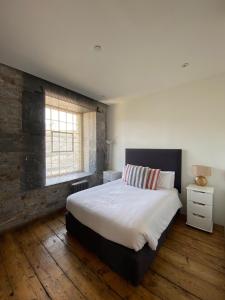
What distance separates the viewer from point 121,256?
1.51 m

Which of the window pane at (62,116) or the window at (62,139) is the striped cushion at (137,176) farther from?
the window pane at (62,116)

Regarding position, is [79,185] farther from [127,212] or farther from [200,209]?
[200,209]

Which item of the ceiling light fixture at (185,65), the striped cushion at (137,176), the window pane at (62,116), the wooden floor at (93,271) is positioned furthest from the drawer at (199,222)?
the window pane at (62,116)

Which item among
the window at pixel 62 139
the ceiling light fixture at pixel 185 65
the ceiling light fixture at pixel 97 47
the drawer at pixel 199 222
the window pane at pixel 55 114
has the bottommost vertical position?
the drawer at pixel 199 222

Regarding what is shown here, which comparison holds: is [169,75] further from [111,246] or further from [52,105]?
[111,246]

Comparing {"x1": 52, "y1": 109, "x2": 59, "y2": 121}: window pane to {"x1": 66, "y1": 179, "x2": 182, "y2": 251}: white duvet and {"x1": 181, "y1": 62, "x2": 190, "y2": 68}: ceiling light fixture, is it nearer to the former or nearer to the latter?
{"x1": 66, "y1": 179, "x2": 182, "y2": 251}: white duvet

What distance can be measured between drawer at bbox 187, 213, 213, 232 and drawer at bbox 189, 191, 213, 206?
0.81 feet

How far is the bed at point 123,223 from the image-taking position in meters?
1.46

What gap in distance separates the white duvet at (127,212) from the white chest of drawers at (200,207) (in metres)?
0.26

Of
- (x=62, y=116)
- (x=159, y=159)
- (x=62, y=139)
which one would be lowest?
(x=159, y=159)

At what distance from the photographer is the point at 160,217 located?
6.12ft

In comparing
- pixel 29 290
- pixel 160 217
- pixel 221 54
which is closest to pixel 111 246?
pixel 160 217

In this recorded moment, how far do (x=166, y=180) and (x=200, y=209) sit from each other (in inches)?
26.6

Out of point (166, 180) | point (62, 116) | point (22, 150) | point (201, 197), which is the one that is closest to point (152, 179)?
point (166, 180)
